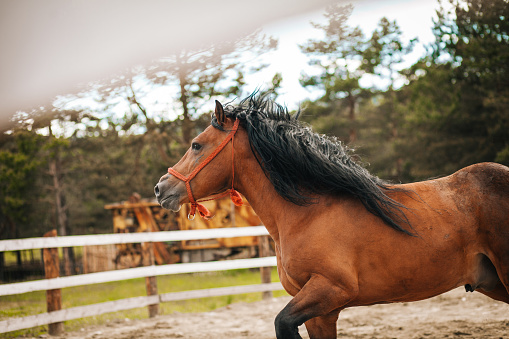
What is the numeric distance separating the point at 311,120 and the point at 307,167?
16.9 m

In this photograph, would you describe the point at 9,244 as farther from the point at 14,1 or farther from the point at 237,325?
the point at 14,1

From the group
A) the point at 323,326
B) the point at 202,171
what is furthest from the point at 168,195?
the point at 323,326

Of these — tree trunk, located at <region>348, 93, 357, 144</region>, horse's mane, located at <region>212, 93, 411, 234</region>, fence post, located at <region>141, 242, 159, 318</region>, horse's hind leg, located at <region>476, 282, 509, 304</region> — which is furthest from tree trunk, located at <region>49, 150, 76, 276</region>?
horse's hind leg, located at <region>476, 282, 509, 304</region>

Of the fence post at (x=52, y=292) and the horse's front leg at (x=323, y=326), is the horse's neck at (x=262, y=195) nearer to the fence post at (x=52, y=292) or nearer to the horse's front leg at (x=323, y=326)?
the horse's front leg at (x=323, y=326)

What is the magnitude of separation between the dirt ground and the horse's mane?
7.77 ft

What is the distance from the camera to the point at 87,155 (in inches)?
656

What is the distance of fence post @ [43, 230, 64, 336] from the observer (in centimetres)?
543

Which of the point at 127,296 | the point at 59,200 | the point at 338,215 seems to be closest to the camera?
the point at 338,215

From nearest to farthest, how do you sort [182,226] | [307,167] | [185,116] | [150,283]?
1. [307,167]
2. [150,283]
3. [185,116]
4. [182,226]

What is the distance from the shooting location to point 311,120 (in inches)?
770

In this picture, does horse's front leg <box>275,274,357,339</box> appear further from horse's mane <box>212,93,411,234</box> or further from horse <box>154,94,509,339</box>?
horse's mane <box>212,93,411,234</box>

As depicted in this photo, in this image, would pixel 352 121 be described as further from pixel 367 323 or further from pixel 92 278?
pixel 92 278

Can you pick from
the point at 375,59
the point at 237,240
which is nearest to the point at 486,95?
the point at 375,59

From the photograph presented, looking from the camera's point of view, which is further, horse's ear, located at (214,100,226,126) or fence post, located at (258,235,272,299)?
fence post, located at (258,235,272,299)
